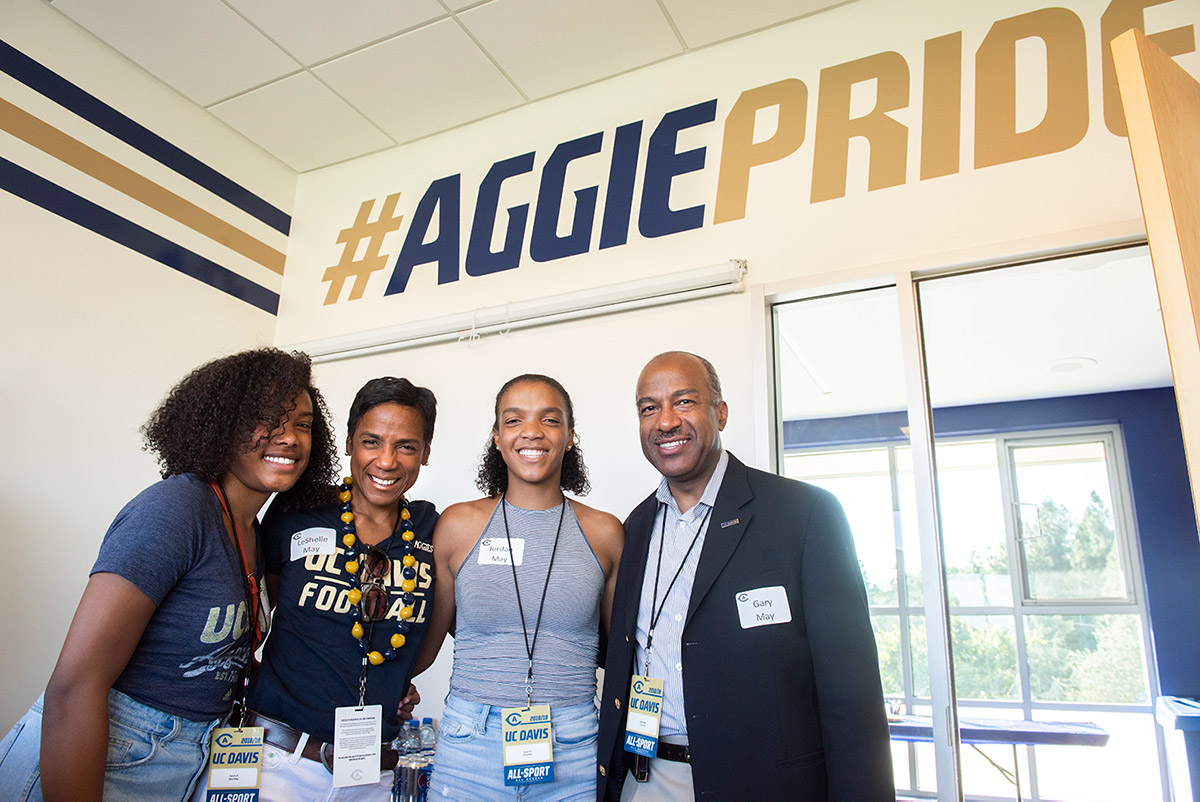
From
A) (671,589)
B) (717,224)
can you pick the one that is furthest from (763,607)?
(717,224)

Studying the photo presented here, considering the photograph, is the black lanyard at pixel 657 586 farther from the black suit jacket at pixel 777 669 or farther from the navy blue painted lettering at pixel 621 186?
the navy blue painted lettering at pixel 621 186

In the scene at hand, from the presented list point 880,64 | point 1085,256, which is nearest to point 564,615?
point 1085,256

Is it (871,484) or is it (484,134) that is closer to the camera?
(871,484)

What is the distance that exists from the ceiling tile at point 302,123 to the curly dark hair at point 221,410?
2331 millimetres

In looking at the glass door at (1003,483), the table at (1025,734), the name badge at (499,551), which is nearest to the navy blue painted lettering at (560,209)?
the glass door at (1003,483)

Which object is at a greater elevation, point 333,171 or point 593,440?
point 333,171

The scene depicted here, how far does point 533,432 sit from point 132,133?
2.88 m

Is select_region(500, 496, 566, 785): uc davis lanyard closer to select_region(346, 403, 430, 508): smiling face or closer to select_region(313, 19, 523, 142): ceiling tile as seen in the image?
select_region(346, 403, 430, 508): smiling face

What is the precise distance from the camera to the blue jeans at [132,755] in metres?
1.49

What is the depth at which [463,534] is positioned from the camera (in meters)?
2.07

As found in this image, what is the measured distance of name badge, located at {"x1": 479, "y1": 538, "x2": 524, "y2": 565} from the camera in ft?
6.48

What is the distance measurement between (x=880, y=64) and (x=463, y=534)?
2.40 metres

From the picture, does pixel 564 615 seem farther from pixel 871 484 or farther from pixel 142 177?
pixel 142 177

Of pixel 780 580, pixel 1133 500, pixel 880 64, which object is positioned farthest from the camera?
pixel 1133 500
